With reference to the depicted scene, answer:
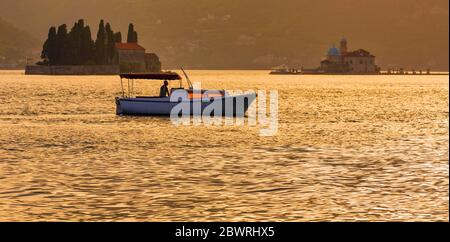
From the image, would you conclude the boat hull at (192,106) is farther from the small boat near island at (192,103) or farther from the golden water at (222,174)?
the golden water at (222,174)

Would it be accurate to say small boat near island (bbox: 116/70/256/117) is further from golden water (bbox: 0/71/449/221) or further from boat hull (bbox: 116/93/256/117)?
golden water (bbox: 0/71/449/221)

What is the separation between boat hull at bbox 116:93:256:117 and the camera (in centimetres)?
5969

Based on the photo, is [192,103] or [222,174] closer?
[222,174]

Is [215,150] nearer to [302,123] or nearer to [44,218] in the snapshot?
[44,218]

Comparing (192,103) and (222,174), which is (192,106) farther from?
(222,174)

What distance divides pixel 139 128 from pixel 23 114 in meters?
21.4

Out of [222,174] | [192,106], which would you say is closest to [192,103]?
[192,106]

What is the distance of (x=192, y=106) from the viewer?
59.5 m

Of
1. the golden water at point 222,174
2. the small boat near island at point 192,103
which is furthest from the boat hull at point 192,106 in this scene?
the golden water at point 222,174

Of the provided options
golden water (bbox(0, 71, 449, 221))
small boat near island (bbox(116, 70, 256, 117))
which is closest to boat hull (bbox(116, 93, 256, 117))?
small boat near island (bbox(116, 70, 256, 117))

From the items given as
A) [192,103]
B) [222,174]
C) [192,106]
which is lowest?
[222,174]

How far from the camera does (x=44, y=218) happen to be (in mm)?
17125
